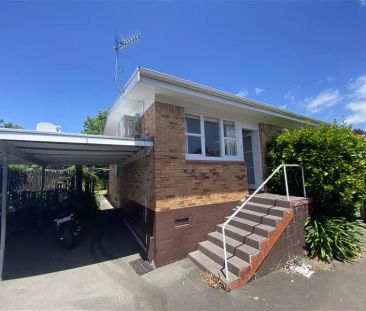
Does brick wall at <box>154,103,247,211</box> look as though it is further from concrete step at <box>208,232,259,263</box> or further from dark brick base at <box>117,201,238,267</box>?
concrete step at <box>208,232,259,263</box>

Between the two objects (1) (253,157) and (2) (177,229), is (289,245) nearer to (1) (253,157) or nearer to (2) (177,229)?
(2) (177,229)

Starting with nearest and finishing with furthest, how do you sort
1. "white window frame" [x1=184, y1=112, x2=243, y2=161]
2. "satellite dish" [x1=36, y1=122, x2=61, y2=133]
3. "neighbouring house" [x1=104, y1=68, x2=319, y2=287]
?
"neighbouring house" [x1=104, y1=68, x2=319, y2=287] < "satellite dish" [x1=36, y1=122, x2=61, y2=133] < "white window frame" [x1=184, y1=112, x2=243, y2=161]

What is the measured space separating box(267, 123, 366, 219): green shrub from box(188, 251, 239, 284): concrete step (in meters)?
3.18

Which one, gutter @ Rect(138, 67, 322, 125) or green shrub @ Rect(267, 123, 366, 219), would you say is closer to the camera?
gutter @ Rect(138, 67, 322, 125)

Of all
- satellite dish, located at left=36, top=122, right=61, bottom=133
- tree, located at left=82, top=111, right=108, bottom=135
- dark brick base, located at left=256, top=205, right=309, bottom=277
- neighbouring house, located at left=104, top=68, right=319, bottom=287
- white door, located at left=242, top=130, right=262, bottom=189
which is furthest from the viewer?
tree, located at left=82, top=111, right=108, bottom=135

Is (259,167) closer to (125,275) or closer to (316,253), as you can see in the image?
(316,253)

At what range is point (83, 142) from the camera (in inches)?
179

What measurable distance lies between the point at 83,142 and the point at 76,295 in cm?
287

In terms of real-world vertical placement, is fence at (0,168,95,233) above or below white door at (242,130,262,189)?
below

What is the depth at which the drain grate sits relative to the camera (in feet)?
15.3

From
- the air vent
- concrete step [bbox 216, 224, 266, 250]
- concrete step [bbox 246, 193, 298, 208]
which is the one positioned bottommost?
concrete step [bbox 216, 224, 266, 250]

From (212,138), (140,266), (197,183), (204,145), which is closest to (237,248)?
(197,183)

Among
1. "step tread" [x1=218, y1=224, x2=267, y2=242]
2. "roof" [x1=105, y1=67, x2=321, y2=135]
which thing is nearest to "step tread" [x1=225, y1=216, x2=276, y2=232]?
"step tread" [x1=218, y1=224, x2=267, y2=242]

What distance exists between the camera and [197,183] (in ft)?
18.4
